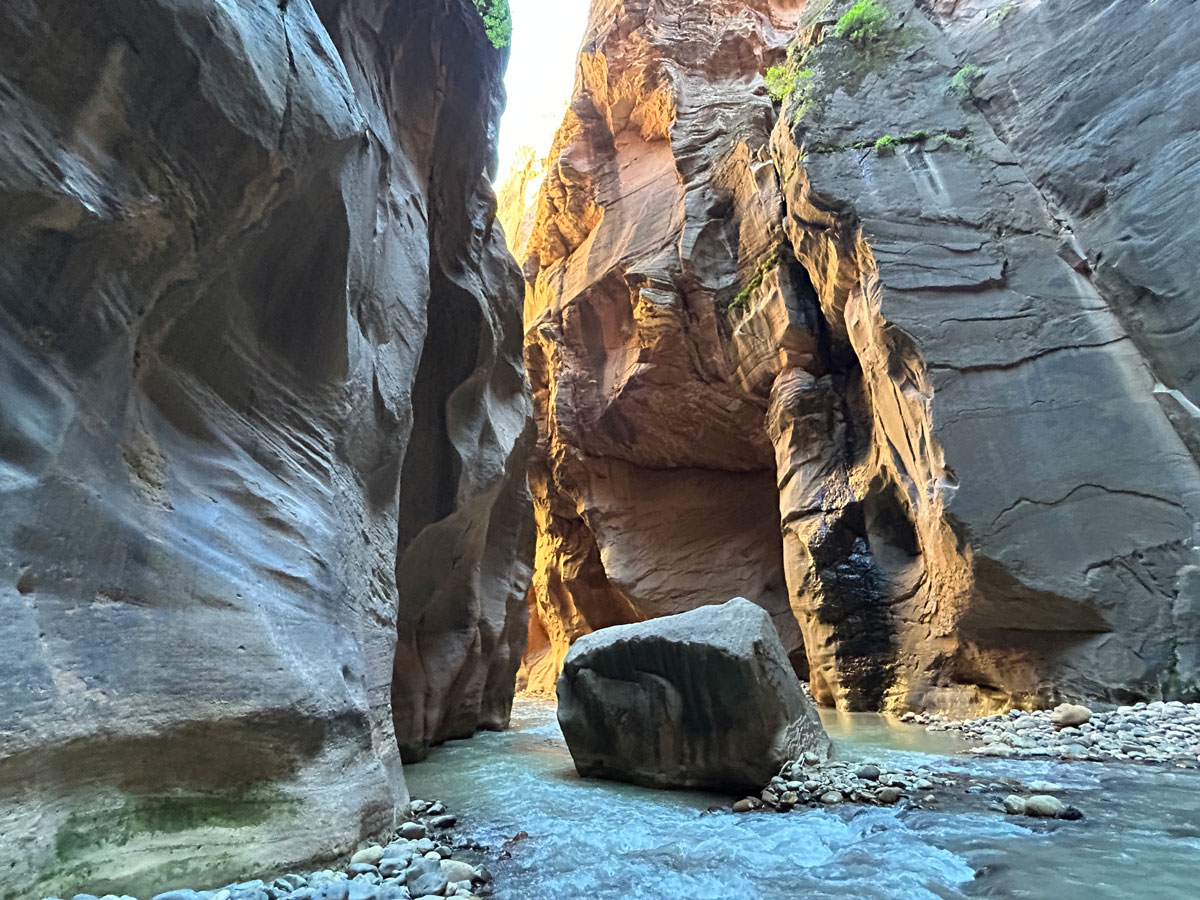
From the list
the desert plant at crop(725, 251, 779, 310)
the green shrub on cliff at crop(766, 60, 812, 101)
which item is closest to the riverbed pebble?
the desert plant at crop(725, 251, 779, 310)

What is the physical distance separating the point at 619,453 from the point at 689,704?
11.9m

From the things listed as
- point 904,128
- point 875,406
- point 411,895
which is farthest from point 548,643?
point 411,895

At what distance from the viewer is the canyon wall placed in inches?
305

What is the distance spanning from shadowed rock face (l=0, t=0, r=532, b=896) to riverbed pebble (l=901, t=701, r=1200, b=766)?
496 cm

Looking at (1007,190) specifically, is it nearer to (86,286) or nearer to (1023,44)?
(1023,44)

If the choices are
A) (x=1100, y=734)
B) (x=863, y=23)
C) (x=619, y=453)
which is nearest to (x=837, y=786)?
(x=1100, y=734)

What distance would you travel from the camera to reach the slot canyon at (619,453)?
9.38 feet

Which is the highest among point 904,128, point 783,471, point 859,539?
point 904,128

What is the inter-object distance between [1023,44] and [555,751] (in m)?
11.8

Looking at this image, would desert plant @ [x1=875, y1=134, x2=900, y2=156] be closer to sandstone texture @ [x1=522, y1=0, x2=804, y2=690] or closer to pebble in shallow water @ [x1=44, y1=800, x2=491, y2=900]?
sandstone texture @ [x1=522, y1=0, x2=804, y2=690]

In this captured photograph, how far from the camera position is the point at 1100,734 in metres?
5.88

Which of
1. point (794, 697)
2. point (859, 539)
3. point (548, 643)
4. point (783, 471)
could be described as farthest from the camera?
point (548, 643)

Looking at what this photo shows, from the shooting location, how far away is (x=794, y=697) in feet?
17.3

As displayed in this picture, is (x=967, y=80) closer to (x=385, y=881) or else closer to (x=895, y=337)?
(x=895, y=337)
